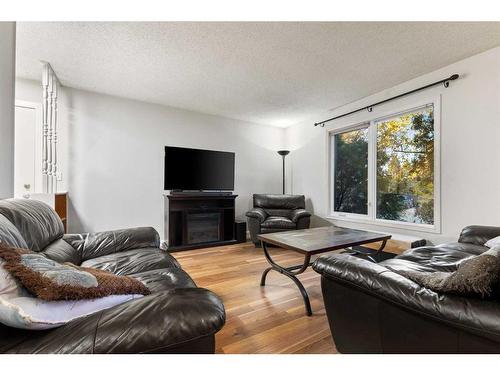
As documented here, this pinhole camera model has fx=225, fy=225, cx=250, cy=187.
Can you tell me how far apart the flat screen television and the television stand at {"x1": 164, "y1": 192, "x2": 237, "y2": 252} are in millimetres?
177

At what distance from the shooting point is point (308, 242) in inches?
79.3

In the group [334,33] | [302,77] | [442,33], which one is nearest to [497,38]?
[442,33]

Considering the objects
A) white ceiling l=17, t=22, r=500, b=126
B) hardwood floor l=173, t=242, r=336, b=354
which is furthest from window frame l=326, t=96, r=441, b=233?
hardwood floor l=173, t=242, r=336, b=354

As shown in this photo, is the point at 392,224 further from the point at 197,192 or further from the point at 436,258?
the point at 197,192

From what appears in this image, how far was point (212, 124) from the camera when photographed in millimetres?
4152

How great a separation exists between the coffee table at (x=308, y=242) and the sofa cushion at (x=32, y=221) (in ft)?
5.35

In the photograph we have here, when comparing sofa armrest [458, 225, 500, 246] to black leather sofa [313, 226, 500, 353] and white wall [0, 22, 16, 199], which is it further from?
white wall [0, 22, 16, 199]

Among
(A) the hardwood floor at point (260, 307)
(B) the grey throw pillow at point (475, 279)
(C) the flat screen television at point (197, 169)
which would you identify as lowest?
(A) the hardwood floor at point (260, 307)

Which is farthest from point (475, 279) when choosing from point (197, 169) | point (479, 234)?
point (197, 169)

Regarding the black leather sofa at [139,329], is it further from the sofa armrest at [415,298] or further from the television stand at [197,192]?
the television stand at [197,192]

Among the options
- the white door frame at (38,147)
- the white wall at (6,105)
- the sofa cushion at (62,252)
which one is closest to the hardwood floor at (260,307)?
the sofa cushion at (62,252)

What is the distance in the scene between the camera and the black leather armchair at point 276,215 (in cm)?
351

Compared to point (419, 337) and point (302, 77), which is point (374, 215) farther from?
point (419, 337)

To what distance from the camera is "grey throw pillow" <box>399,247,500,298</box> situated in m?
0.77
